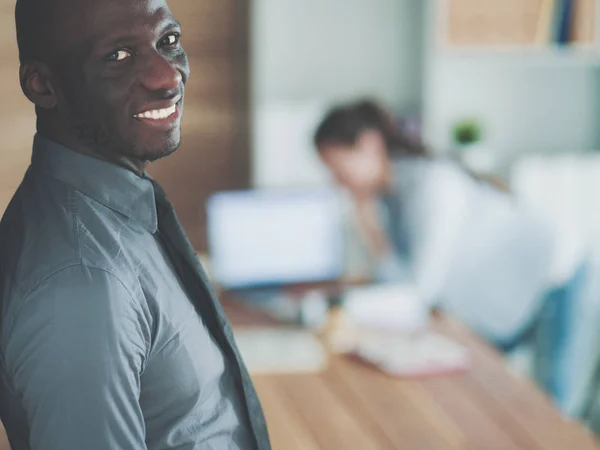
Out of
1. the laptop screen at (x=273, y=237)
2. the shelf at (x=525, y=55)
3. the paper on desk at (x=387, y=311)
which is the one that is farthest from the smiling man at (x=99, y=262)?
the shelf at (x=525, y=55)

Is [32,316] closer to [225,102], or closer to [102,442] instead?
[102,442]

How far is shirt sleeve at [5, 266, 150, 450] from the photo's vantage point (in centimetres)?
70

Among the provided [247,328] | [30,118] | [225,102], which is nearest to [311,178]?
[225,102]

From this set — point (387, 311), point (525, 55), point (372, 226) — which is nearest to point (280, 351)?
point (387, 311)

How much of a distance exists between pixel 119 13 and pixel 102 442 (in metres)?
0.35

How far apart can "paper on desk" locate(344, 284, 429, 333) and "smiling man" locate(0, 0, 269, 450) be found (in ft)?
Result: 5.46

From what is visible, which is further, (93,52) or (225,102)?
(225,102)

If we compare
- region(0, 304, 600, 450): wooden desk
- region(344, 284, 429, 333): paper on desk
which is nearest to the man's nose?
region(0, 304, 600, 450): wooden desk

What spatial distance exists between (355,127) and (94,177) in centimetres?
198

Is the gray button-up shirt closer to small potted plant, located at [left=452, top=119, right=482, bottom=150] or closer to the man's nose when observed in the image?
the man's nose

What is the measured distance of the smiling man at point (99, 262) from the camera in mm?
712

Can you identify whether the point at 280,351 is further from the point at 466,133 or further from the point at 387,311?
the point at 466,133

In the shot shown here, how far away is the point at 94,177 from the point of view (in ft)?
2.62

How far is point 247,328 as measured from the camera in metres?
2.53
